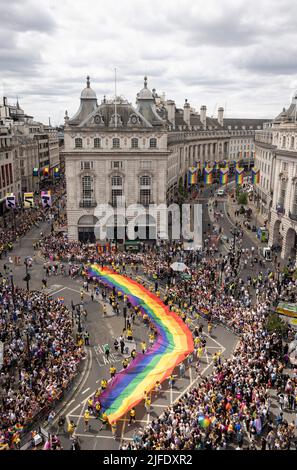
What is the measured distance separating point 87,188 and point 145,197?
28.5 feet

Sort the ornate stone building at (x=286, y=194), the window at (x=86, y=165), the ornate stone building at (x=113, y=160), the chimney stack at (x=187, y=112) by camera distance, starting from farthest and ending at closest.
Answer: the chimney stack at (x=187, y=112) < the window at (x=86, y=165) < the ornate stone building at (x=113, y=160) < the ornate stone building at (x=286, y=194)

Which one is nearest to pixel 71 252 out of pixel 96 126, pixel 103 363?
pixel 96 126

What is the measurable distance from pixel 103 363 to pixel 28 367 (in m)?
5.54

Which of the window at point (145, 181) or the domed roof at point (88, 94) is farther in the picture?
the domed roof at point (88, 94)

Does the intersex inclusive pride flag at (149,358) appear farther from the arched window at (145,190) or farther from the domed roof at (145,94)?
the domed roof at (145,94)

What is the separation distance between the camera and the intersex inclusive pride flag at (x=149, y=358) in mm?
27278

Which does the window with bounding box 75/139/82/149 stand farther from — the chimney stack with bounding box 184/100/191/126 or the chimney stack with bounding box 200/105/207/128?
the chimney stack with bounding box 200/105/207/128

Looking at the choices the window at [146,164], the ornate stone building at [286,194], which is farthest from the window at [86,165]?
the ornate stone building at [286,194]

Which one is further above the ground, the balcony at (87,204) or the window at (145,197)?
the window at (145,197)

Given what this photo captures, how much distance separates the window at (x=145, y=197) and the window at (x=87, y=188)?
7.56m

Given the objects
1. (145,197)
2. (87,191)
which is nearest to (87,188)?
(87,191)

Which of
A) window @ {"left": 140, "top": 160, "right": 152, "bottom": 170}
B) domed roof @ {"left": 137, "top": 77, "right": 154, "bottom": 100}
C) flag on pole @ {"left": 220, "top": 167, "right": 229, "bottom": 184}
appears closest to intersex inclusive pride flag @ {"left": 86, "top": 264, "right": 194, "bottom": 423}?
window @ {"left": 140, "top": 160, "right": 152, "bottom": 170}

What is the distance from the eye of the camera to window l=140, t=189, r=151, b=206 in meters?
64.2

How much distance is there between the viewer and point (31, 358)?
32.1m
